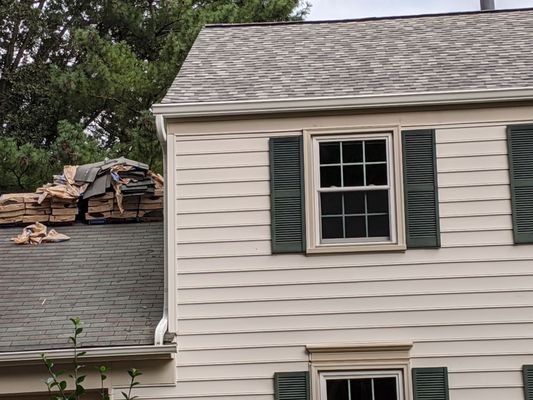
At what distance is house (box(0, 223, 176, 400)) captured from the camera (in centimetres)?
697

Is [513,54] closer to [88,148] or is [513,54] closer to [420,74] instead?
[420,74]

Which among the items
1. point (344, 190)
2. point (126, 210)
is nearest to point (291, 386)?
point (344, 190)

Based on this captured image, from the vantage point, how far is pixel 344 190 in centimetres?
759

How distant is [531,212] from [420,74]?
2.02 m

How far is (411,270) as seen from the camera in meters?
7.33

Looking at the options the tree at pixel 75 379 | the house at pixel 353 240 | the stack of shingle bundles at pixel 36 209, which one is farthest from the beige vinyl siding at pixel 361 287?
the stack of shingle bundles at pixel 36 209

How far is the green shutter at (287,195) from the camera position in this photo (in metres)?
7.43

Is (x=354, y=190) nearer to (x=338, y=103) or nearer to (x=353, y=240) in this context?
(x=353, y=240)

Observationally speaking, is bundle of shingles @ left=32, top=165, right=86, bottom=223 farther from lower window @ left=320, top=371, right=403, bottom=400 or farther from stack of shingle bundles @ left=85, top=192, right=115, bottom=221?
lower window @ left=320, top=371, right=403, bottom=400

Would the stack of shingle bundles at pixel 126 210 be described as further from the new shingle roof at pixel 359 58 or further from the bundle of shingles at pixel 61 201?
the new shingle roof at pixel 359 58

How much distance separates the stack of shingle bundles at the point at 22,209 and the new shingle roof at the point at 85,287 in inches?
9.7

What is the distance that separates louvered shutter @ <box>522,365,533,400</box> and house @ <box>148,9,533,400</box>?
0.07 feet

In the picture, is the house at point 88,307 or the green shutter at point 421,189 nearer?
the house at point 88,307

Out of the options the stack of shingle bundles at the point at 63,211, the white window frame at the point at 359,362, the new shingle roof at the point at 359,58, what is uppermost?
A: the new shingle roof at the point at 359,58
